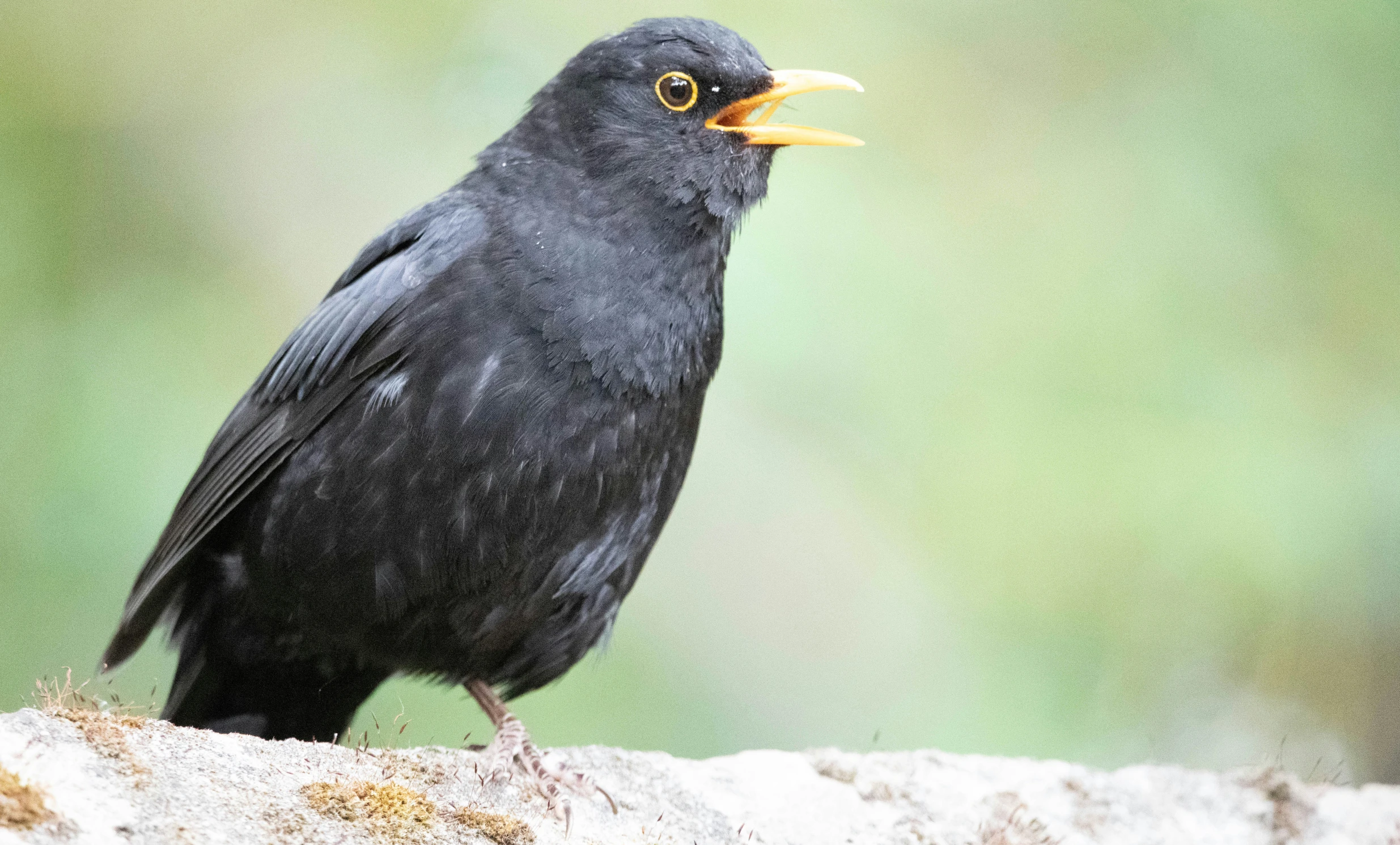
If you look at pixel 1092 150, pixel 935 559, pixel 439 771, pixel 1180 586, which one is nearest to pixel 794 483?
pixel 935 559

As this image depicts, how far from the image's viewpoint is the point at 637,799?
385 cm

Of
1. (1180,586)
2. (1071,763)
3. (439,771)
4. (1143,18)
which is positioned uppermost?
(1143,18)

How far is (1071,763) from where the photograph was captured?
481 cm

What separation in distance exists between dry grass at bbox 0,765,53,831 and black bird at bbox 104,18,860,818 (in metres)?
1.46

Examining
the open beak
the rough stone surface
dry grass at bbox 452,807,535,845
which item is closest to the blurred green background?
the rough stone surface

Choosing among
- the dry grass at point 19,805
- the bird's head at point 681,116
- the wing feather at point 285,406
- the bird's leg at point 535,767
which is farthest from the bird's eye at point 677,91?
the dry grass at point 19,805

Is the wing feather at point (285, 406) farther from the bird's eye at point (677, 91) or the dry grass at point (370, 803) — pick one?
the dry grass at point (370, 803)

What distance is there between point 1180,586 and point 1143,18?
10.9ft

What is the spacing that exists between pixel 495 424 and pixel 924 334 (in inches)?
148

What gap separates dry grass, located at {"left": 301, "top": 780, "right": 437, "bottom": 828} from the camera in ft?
9.07

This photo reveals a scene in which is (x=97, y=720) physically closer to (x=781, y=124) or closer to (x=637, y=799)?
(x=637, y=799)

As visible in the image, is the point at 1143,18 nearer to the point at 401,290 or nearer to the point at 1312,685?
the point at 1312,685

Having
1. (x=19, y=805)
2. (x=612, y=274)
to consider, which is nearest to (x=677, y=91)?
(x=612, y=274)

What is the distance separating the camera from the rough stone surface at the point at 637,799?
251 centimetres
